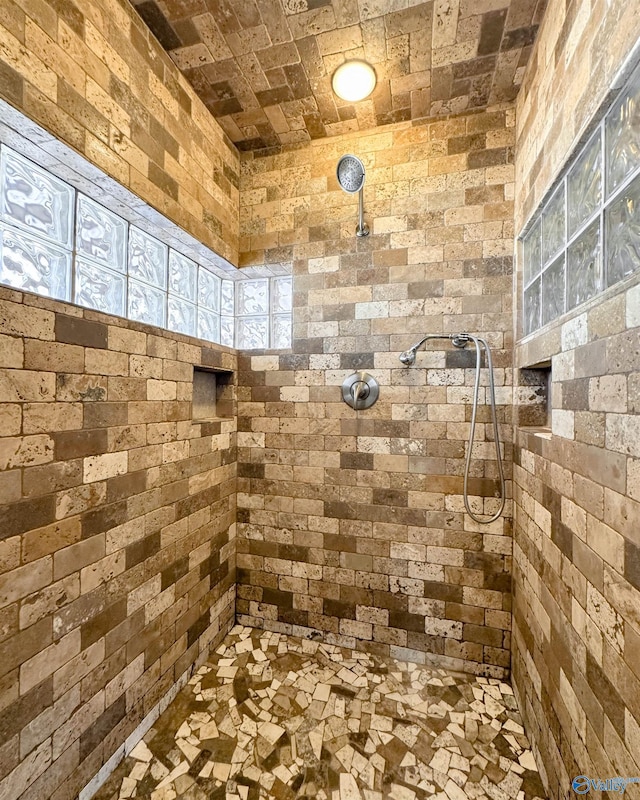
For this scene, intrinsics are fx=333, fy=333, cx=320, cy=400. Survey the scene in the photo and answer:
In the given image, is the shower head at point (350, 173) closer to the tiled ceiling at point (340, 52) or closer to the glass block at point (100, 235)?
the tiled ceiling at point (340, 52)

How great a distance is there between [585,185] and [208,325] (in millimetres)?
2075

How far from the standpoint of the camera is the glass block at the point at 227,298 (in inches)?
97.2

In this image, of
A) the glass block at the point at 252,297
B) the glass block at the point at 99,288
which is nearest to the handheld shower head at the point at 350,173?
the glass block at the point at 252,297

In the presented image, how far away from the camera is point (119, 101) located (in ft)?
4.68

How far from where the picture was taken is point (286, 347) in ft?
7.69

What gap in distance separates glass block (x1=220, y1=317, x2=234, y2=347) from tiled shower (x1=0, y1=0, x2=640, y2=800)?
0.02 metres

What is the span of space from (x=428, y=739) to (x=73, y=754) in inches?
58.4

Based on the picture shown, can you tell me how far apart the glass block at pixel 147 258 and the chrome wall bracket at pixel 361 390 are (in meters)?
1.26

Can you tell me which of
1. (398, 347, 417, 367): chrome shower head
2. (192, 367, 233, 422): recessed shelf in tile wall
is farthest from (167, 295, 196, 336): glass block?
(398, 347, 417, 367): chrome shower head

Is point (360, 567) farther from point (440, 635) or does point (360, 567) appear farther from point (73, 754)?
point (73, 754)

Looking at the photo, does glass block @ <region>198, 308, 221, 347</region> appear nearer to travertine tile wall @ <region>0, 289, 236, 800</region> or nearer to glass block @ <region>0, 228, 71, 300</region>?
travertine tile wall @ <region>0, 289, 236, 800</region>

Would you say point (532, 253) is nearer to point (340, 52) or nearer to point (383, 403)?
point (383, 403)

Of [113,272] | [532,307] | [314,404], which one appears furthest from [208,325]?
[532,307]

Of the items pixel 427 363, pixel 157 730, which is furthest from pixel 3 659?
pixel 427 363
